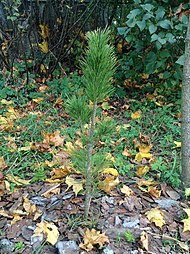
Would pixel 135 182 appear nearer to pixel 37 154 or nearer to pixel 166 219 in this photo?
pixel 166 219

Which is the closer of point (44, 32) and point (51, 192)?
point (51, 192)

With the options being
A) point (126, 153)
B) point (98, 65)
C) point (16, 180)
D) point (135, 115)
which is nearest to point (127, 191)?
point (126, 153)

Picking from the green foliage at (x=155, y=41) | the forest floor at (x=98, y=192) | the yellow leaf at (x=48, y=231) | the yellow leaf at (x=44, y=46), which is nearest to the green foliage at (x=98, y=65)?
the forest floor at (x=98, y=192)

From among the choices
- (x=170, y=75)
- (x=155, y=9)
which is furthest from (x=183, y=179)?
(x=155, y=9)

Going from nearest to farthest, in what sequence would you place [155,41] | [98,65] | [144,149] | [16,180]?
[98,65]
[16,180]
[144,149]
[155,41]

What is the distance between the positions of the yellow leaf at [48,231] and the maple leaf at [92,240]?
137 mm

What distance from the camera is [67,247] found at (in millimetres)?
1503

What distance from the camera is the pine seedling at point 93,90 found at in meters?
1.33

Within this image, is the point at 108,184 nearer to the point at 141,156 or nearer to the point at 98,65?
the point at 141,156

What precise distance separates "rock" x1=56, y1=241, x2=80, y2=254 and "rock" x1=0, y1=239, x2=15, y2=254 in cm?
22

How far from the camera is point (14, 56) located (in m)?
3.84

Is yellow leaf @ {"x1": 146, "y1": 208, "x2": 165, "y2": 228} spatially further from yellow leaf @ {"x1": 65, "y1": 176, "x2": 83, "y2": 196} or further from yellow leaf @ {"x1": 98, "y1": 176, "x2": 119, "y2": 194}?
yellow leaf @ {"x1": 65, "y1": 176, "x2": 83, "y2": 196}

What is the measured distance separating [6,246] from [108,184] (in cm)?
61

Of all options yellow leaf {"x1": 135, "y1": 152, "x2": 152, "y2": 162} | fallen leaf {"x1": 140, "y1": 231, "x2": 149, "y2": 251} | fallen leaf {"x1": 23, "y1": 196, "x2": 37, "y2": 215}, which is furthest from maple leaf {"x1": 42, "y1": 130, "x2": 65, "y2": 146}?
fallen leaf {"x1": 140, "y1": 231, "x2": 149, "y2": 251}
